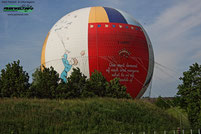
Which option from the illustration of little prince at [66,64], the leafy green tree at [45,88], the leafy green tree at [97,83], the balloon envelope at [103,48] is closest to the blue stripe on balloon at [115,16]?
the balloon envelope at [103,48]

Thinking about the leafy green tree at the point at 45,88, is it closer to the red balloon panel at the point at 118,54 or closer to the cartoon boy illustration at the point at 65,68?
the cartoon boy illustration at the point at 65,68

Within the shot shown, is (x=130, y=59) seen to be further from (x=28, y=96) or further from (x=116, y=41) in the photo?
(x=28, y=96)

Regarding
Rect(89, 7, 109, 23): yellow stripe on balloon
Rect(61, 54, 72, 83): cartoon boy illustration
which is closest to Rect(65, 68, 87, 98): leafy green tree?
Rect(61, 54, 72, 83): cartoon boy illustration

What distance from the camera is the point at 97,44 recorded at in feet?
83.9

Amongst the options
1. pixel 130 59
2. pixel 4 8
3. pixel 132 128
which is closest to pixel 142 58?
pixel 130 59

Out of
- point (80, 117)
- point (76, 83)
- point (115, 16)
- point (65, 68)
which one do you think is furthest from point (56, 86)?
point (115, 16)

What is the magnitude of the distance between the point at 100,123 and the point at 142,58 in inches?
451

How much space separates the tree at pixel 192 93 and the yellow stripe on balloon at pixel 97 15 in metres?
9.68

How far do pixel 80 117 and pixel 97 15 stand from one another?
1253cm

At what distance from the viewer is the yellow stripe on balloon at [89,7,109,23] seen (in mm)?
26609

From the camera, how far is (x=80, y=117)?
18.1 m

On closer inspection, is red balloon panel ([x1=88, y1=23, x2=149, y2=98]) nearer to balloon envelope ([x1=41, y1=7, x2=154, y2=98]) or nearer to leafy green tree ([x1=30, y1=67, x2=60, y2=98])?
balloon envelope ([x1=41, y1=7, x2=154, y2=98])

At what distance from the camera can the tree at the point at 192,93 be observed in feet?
68.7

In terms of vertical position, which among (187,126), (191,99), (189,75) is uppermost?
(189,75)
